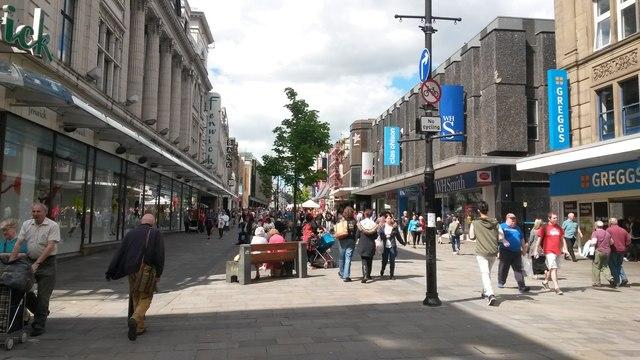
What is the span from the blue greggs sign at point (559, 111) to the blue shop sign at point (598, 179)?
138cm

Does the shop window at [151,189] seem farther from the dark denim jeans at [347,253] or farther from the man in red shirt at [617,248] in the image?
the man in red shirt at [617,248]

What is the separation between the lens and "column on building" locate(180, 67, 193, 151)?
117 ft

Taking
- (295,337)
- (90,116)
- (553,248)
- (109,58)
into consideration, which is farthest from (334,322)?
(109,58)

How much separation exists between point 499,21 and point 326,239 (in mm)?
17465

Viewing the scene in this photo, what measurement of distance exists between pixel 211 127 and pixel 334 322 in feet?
139

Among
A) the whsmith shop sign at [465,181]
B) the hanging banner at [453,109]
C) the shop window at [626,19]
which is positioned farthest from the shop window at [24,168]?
the whsmith shop sign at [465,181]

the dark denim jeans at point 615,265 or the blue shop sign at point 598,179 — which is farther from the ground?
the blue shop sign at point 598,179

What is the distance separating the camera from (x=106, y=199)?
19.0m

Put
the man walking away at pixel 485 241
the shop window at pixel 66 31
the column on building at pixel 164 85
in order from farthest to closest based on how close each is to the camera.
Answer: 1. the column on building at pixel 164 85
2. the shop window at pixel 66 31
3. the man walking away at pixel 485 241

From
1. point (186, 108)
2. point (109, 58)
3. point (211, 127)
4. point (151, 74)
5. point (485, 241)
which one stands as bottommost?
point (485, 241)

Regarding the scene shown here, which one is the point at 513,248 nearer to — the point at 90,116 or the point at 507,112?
the point at 90,116

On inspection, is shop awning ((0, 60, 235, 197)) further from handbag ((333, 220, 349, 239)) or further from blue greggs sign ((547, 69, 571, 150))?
blue greggs sign ((547, 69, 571, 150))

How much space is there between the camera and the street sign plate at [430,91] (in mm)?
9008

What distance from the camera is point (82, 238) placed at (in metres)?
16.4
